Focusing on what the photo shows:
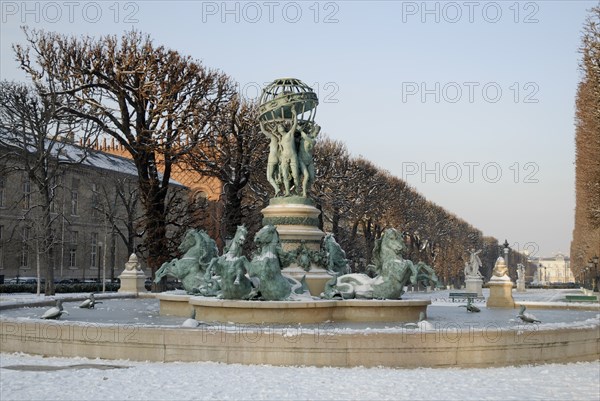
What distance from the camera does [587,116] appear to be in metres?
32.1

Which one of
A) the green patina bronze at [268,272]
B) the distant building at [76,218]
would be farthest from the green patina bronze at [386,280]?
the distant building at [76,218]

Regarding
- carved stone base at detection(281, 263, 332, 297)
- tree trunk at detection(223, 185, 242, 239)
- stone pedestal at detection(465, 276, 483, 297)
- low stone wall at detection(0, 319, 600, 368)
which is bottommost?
stone pedestal at detection(465, 276, 483, 297)

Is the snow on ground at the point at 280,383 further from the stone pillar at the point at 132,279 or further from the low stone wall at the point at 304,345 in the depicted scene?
the stone pillar at the point at 132,279

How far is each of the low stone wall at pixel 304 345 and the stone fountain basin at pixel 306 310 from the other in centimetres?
290

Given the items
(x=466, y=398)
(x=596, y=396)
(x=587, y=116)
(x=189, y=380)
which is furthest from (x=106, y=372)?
(x=587, y=116)

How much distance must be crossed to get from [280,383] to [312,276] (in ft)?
29.8

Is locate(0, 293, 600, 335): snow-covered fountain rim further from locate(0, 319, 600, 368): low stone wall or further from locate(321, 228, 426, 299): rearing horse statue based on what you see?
locate(321, 228, 426, 299): rearing horse statue

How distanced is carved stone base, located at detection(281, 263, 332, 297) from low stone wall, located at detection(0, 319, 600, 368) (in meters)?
7.00

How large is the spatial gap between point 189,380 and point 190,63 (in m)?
24.9

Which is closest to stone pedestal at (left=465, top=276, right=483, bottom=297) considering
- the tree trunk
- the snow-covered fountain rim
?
the tree trunk

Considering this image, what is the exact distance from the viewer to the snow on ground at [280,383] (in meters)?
9.75

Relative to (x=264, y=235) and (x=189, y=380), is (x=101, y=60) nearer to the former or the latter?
(x=264, y=235)

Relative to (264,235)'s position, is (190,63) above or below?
above

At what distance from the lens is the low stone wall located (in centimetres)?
1203
